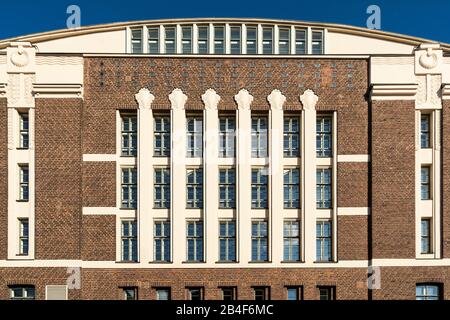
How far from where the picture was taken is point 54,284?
21797mm

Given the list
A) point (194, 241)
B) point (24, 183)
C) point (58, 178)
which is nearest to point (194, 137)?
point (194, 241)

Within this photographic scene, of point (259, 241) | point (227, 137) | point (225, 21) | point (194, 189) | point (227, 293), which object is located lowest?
point (227, 293)

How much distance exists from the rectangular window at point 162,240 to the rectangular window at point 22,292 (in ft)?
19.1

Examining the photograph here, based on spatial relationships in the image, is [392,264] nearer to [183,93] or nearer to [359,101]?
[359,101]

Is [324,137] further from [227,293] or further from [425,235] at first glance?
[227,293]

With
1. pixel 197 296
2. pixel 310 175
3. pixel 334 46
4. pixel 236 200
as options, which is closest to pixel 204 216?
pixel 236 200

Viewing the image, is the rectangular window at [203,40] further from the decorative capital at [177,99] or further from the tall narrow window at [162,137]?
the tall narrow window at [162,137]

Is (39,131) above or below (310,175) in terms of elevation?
above

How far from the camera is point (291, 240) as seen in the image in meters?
22.7

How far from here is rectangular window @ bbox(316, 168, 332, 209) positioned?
22.8 meters

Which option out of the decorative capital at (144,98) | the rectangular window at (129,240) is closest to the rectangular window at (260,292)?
the rectangular window at (129,240)

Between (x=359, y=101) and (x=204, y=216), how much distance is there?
29.9ft

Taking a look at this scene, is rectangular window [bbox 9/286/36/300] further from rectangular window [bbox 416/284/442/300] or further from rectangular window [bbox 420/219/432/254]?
rectangular window [bbox 420/219/432/254]

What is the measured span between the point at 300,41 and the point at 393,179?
8.68 m
